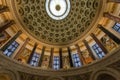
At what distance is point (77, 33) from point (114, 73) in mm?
7011

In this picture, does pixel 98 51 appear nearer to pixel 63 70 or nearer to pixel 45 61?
pixel 63 70

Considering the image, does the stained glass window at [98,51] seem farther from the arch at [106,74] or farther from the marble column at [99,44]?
the arch at [106,74]

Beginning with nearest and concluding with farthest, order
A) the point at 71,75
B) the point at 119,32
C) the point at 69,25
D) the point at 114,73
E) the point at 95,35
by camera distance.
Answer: the point at 114,73
the point at 71,75
the point at 119,32
the point at 95,35
the point at 69,25

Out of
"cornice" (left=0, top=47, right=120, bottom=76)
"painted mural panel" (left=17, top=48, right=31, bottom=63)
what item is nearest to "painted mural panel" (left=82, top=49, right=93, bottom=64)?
"cornice" (left=0, top=47, right=120, bottom=76)

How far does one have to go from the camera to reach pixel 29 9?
18.2 meters

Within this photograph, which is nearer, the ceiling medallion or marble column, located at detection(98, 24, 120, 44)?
marble column, located at detection(98, 24, 120, 44)

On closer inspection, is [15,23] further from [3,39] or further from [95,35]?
[95,35]

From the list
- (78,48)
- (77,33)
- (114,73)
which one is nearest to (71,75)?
(114,73)

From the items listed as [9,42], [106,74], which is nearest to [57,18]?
[9,42]

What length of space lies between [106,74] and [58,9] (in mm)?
9159

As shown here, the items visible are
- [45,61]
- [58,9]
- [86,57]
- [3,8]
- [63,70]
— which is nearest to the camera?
[63,70]

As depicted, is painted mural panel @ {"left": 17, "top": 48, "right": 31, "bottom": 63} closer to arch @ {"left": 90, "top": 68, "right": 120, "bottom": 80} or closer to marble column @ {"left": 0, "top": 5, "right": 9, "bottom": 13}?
marble column @ {"left": 0, "top": 5, "right": 9, "bottom": 13}

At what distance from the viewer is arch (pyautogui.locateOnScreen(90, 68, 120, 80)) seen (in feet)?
42.8

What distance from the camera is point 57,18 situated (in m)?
19.8
